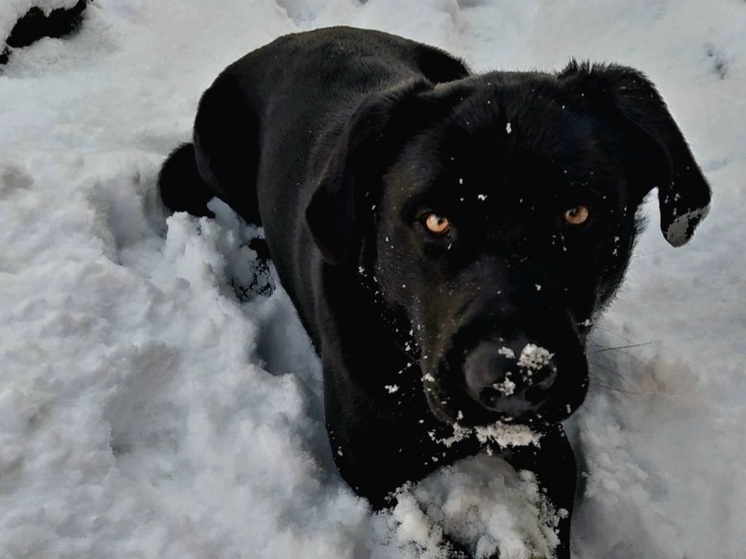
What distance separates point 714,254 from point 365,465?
4.33ft

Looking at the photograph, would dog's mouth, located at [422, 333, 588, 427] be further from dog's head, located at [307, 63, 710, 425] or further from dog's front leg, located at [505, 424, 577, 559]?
dog's front leg, located at [505, 424, 577, 559]

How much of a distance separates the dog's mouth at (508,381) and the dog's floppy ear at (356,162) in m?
0.36

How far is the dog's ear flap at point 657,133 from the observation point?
168 cm

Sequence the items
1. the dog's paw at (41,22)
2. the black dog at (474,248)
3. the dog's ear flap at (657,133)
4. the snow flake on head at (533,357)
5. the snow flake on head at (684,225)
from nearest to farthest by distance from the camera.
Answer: the snow flake on head at (533,357) → the black dog at (474,248) → the dog's ear flap at (657,133) → the snow flake on head at (684,225) → the dog's paw at (41,22)

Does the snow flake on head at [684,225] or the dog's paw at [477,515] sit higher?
the snow flake on head at [684,225]

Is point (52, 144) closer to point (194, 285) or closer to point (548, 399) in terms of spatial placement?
point (194, 285)

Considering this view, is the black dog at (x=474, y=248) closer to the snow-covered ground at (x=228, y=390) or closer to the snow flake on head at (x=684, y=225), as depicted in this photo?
the snow flake on head at (x=684, y=225)

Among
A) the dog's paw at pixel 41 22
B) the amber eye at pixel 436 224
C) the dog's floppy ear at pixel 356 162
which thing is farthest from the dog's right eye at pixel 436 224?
the dog's paw at pixel 41 22

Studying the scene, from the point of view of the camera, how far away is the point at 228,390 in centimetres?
211

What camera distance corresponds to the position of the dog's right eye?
1.57 m

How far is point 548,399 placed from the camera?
1456mm

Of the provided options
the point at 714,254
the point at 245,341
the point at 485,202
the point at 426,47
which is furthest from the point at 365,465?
the point at 426,47

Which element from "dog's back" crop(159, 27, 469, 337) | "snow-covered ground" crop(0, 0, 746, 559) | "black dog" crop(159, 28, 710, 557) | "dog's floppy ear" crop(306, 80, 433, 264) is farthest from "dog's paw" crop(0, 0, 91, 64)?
"dog's floppy ear" crop(306, 80, 433, 264)

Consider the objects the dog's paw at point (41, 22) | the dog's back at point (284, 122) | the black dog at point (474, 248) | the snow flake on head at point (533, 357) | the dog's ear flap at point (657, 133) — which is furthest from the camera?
the dog's paw at point (41, 22)
